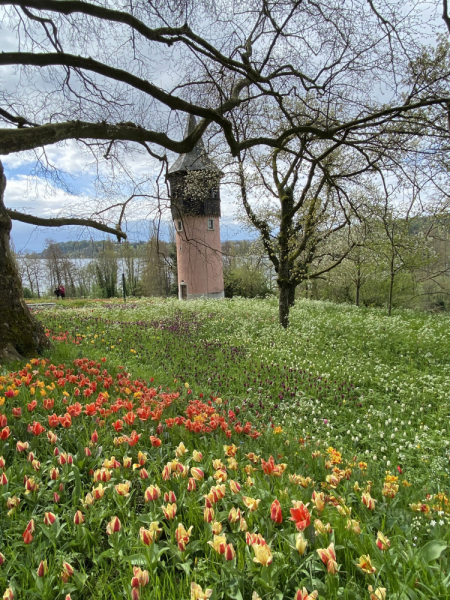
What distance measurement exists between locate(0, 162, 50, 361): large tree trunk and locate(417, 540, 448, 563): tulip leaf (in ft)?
17.8

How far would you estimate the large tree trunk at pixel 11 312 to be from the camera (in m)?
5.48

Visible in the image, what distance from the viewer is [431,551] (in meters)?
1.58

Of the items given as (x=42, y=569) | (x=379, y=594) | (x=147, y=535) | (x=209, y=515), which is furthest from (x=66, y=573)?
(x=379, y=594)

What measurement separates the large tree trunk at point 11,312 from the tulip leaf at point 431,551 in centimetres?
543

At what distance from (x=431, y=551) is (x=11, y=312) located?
5944 millimetres

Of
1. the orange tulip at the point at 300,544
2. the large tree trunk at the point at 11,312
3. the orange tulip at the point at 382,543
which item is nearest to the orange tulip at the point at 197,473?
the orange tulip at the point at 300,544

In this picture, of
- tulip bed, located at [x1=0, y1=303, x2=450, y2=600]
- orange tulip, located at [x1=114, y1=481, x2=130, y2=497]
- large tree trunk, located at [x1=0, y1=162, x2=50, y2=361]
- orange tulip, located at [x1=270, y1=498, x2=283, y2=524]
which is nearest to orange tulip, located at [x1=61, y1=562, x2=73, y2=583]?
tulip bed, located at [x1=0, y1=303, x2=450, y2=600]

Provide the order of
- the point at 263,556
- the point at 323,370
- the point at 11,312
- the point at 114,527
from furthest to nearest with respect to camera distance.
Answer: the point at 323,370 → the point at 11,312 → the point at 114,527 → the point at 263,556

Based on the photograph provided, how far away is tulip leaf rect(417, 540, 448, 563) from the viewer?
155 centimetres

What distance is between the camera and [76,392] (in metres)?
3.77

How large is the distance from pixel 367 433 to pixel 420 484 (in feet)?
4.68

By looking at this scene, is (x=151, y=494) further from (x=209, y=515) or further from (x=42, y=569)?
(x=42, y=569)

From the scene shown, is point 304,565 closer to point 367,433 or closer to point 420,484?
point 420,484

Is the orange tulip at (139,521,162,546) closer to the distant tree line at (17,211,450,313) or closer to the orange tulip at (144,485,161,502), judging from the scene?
the orange tulip at (144,485,161,502)
